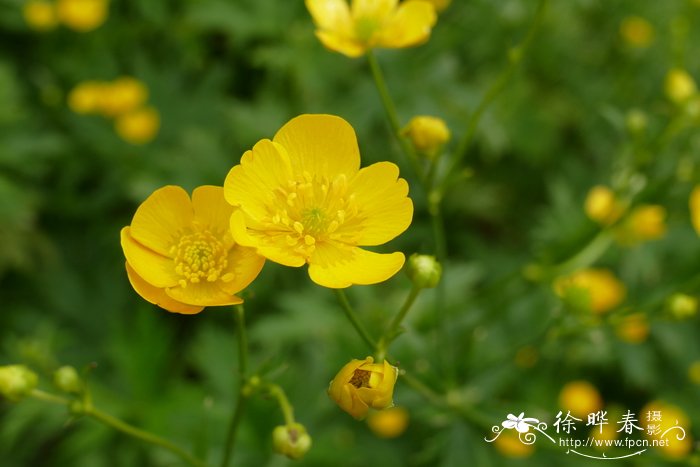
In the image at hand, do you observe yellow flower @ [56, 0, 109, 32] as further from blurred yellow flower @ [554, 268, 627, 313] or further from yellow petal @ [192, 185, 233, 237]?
blurred yellow flower @ [554, 268, 627, 313]

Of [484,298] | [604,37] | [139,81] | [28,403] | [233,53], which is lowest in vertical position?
[28,403]

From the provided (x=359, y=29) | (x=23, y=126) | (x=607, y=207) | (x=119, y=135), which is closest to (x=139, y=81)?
(x=119, y=135)

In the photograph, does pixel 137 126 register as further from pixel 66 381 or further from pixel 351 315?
pixel 351 315

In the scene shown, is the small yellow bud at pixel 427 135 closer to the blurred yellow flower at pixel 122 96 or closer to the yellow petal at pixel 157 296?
the yellow petal at pixel 157 296

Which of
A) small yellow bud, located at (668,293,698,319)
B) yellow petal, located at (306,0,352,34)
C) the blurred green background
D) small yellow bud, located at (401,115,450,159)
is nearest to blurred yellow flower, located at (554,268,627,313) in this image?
the blurred green background

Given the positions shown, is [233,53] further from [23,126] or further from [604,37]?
[604,37]

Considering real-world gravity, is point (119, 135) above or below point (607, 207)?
above
